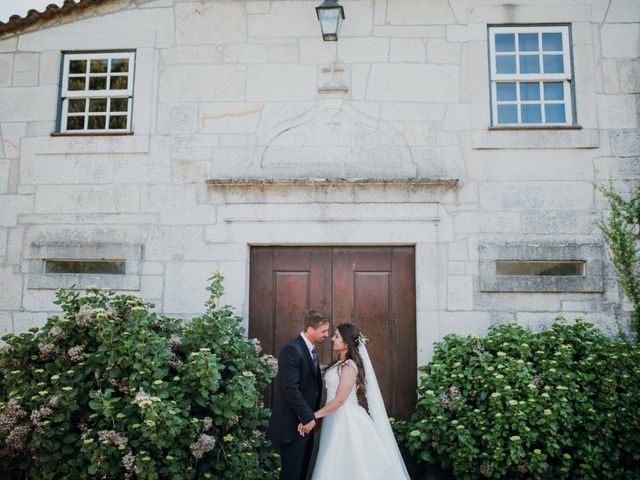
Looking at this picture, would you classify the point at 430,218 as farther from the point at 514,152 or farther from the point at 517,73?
the point at 517,73

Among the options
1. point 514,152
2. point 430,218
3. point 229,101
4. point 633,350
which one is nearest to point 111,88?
point 229,101

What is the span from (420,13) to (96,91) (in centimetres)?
373

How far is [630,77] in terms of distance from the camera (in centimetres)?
684

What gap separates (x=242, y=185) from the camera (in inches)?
269

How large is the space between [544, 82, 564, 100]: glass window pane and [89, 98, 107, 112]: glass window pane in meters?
4.92

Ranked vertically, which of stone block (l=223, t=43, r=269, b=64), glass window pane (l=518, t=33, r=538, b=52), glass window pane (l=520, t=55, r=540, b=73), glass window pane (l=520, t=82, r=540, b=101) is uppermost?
glass window pane (l=518, t=33, r=538, b=52)

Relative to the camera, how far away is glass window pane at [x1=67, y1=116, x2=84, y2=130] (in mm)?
7301

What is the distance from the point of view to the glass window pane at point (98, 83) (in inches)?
288

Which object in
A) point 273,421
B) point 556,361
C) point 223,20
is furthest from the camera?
point 223,20

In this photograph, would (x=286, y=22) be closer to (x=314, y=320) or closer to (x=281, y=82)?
(x=281, y=82)

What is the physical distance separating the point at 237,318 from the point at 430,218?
225 cm

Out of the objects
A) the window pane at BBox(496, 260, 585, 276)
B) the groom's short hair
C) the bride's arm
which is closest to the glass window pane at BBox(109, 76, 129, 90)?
the groom's short hair

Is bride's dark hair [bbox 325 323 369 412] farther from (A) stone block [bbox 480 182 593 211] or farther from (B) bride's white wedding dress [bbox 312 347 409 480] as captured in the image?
(A) stone block [bbox 480 182 593 211]

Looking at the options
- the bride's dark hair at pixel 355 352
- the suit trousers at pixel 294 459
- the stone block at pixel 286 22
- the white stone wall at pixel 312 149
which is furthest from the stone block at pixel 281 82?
the suit trousers at pixel 294 459
